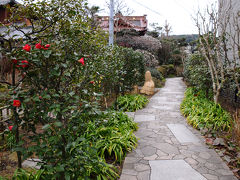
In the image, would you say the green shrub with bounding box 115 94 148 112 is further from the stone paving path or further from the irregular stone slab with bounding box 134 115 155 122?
the stone paving path

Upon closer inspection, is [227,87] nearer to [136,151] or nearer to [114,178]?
[136,151]

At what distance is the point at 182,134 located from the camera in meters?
4.02

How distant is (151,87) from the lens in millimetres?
8758

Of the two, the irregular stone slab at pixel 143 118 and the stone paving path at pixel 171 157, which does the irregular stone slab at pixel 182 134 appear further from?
the irregular stone slab at pixel 143 118

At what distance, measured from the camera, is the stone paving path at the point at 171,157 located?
8.31ft

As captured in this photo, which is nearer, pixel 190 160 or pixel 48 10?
pixel 48 10

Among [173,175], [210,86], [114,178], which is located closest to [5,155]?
[114,178]

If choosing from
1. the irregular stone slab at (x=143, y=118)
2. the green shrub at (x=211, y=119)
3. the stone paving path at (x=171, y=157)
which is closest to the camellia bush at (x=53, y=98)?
the stone paving path at (x=171, y=157)

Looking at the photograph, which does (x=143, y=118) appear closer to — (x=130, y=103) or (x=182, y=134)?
(x=130, y=103)

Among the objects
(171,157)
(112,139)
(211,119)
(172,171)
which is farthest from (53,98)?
(211,119)

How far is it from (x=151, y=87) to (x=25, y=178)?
285 inches

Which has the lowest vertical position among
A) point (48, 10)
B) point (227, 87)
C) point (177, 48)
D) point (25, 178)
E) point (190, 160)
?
point (190, 160)

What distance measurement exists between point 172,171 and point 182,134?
155cm

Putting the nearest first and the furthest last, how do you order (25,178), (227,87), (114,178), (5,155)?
(25,178), (114,178), (5,155), (227,87)
